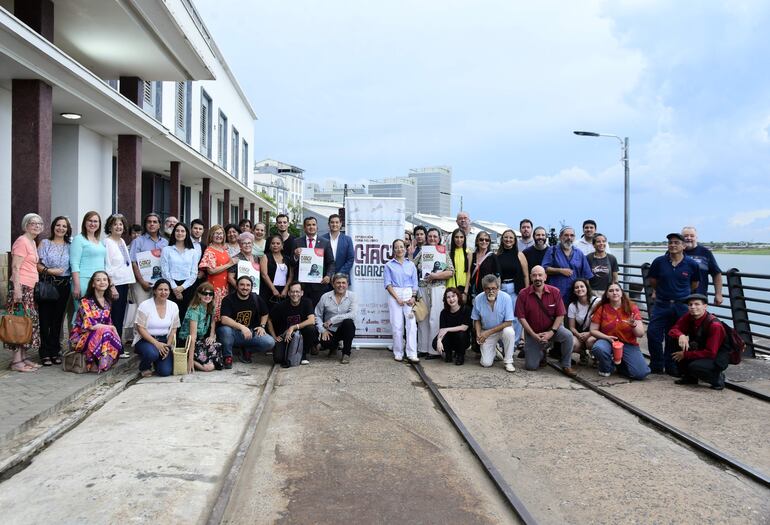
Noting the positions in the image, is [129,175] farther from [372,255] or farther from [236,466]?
[236,466]

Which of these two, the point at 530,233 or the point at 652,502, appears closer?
the point at 652,502

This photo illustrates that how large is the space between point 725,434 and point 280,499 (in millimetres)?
4136

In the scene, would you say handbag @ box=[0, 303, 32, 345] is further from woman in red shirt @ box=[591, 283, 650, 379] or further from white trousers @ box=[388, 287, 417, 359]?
woman in red shirt @ box=[591, 283, 650, 379]

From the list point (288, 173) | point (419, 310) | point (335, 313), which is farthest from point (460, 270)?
point (288, 173)

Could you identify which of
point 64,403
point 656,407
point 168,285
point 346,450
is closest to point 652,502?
point 346,450

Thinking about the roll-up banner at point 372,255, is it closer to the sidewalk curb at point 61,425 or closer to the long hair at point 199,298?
the long hair at point 199,298

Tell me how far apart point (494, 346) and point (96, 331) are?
517 cm

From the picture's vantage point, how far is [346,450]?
4.89 m

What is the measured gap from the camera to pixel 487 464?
4594 millimetres

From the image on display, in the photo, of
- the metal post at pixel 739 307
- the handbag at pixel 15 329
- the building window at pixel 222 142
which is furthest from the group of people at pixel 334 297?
the building window at pixel 222 142

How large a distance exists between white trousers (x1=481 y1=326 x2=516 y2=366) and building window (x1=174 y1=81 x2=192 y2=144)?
1723 centimetres

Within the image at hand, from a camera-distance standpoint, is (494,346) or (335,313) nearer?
(494,346)

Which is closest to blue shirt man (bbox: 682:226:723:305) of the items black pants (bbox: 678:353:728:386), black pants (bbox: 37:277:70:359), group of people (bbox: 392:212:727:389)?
group of people (bbox: 392:212:727:389)

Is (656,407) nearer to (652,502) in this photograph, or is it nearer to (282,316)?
(652,502)
